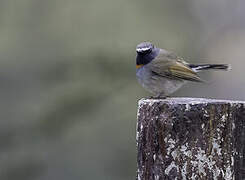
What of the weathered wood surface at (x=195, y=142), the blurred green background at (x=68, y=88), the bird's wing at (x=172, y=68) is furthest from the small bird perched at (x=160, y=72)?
the blurred green background at (x=68, y=88)

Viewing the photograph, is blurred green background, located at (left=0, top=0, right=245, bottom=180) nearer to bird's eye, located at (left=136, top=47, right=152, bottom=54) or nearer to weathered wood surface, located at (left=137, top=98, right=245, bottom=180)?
bird's eye, located at (left=136, top=47, right=152, bottom=54)

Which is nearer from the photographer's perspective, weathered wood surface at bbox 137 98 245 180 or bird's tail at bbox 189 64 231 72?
weathered wood surface at bbox 137 98 245 180

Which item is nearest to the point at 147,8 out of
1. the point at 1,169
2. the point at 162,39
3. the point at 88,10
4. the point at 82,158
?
the point at 162,39

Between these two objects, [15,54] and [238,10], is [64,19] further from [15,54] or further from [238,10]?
[238,10]

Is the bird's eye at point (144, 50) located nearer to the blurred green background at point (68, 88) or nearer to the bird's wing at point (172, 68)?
the bird's wing at point (172, 68)

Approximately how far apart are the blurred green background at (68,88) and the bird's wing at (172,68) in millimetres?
4099

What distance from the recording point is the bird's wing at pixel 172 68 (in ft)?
17.9

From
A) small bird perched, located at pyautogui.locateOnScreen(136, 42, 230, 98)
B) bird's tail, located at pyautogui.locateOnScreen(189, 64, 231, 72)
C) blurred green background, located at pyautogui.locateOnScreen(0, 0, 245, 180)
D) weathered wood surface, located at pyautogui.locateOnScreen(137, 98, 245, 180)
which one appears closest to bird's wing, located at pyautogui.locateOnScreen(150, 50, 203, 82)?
small bird perched, located at pyautogui.locateOnScreen(136, 42, 230, 98)

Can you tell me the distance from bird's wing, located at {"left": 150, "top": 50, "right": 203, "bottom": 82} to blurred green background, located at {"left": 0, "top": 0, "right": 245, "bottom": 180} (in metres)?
4.10

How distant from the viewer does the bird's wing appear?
17.9 ft

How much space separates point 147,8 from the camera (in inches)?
432

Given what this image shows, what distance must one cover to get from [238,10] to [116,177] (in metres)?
5.17

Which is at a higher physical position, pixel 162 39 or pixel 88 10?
pixel 88 10

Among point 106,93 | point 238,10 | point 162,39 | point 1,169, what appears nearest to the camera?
point 1,169
